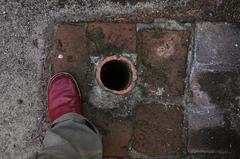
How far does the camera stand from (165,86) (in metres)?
3.05

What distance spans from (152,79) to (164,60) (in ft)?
0.45

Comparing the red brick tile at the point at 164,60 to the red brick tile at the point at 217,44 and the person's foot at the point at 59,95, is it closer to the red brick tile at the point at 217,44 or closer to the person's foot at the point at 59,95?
the red brick tile at the point at 217,44

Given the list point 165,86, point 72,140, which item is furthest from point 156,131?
point 72,140

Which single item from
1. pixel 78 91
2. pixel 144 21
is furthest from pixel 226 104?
pixel 78 91

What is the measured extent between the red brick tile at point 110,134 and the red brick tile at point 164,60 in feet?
0.95

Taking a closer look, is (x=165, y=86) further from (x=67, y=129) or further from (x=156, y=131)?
(x=67, y=129)

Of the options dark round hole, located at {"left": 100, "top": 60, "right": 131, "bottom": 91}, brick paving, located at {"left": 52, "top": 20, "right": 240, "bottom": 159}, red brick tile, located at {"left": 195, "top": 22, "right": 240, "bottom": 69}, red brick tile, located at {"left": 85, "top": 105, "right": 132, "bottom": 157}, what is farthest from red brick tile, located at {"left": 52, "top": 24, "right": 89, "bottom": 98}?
red brick tile, located at {"left": 195, "top": 22, "right": 240, "bottom": 69}

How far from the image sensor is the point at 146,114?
119 inches

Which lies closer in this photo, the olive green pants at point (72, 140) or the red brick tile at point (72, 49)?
the olive green pants at point (72, 140)

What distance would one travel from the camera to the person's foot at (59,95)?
9.75 ft

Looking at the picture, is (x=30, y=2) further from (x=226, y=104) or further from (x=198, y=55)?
(x=226, y=104)

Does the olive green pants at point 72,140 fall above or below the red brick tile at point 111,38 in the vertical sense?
below

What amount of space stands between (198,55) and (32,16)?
1.04 meters

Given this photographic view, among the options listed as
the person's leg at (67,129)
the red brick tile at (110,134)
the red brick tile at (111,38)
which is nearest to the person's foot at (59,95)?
the person's leg at (67,129)
